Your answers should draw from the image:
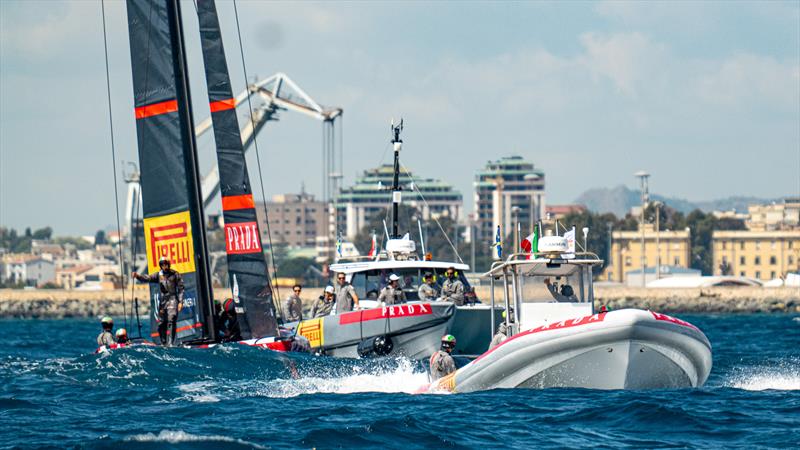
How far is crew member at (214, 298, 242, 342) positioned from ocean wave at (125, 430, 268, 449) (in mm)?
9295

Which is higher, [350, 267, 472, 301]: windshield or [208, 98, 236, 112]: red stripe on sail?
[208, 98, 236, 112]: red stripe on sail

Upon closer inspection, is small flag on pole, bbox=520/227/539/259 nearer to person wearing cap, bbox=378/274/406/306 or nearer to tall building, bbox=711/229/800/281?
person wearing cap, bbox=378/274/406/306

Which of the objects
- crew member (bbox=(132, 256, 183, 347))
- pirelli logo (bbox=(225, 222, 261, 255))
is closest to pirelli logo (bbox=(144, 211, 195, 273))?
crew member (bbox=(132, 256, 183, 347))

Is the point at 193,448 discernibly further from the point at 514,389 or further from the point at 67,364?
the point at 67,364

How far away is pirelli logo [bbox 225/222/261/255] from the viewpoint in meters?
24.7

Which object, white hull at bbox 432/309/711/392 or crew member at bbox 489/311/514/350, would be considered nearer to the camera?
white hull at bbox 432/309/711/392

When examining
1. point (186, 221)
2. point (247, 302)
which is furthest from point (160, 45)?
point (247, 302)

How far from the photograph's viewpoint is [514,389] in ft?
59.4

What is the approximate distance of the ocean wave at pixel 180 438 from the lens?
14.2 metres

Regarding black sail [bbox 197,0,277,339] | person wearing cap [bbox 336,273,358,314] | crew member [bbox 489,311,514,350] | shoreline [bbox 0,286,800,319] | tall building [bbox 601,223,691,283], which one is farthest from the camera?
tall building [bbox 601,223,691,283]

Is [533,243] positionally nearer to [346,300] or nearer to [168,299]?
[168,299]

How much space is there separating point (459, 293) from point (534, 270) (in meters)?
8.32

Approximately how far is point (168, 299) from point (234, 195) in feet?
8.32

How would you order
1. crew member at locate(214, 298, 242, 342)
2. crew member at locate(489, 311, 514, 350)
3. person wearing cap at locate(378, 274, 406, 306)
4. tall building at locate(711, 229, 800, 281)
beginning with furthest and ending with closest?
1. tall building at locate(711, 229, 800, 281)
2. person wearing cap at locate(378, 274, 406, 306)
3. crew member at locate(214, 298, 242, 342)
4. crew member at locate(489, 311, 514, 350)
